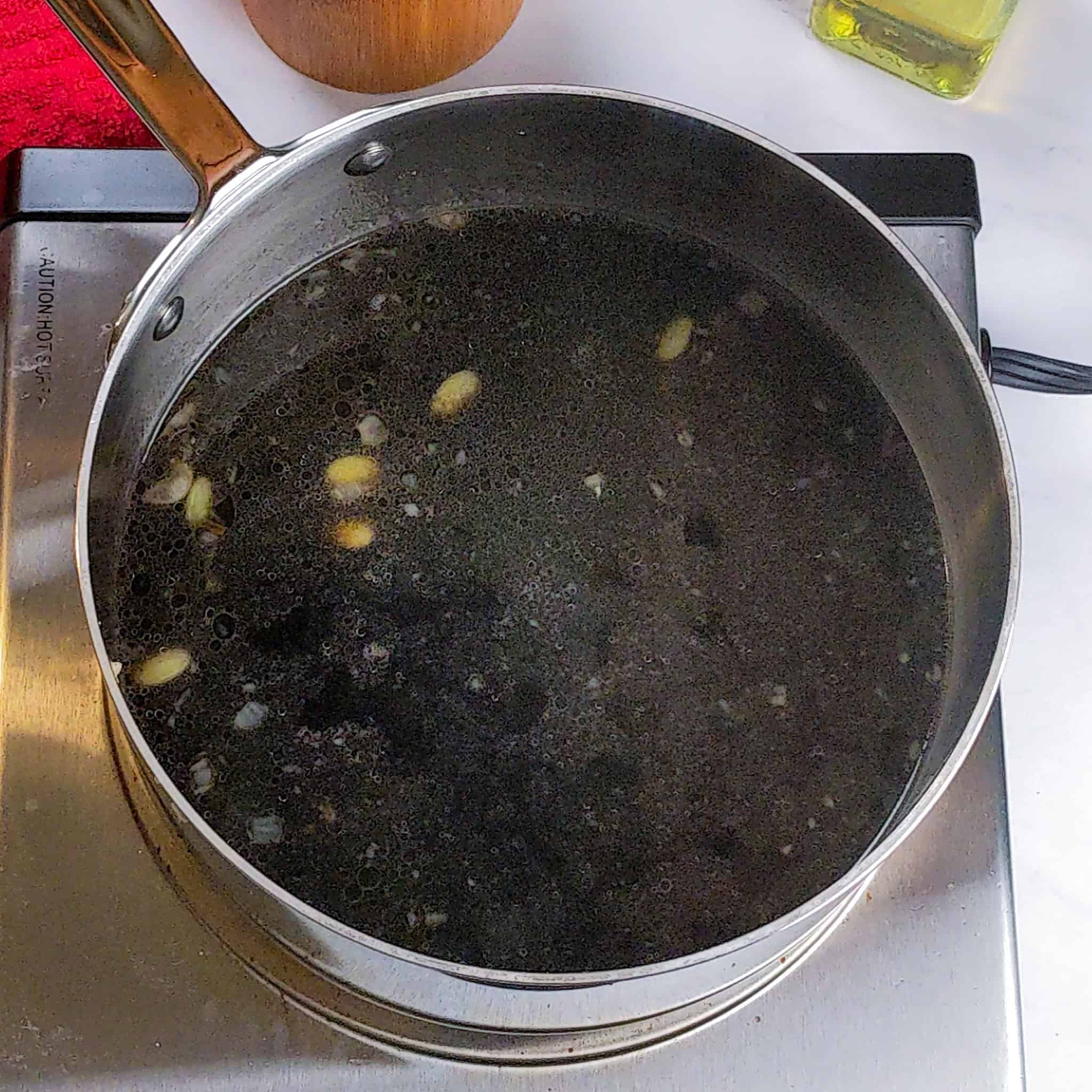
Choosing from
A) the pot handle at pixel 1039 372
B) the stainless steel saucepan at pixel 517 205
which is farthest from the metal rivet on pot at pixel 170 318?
the pot handle at pixel 1039 372

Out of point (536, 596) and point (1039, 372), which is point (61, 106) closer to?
point (536, 596)

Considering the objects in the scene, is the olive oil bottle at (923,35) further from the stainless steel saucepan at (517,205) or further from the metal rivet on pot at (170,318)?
the metal rivet on pot at (170,318)

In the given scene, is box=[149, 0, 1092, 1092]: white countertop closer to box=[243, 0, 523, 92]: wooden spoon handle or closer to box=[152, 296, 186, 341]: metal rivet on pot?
box=[243, 0, 523, 92]: wooden spoon handle

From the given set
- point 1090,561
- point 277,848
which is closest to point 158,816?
point 277,848

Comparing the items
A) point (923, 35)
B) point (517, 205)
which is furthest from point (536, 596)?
point (923, 35)

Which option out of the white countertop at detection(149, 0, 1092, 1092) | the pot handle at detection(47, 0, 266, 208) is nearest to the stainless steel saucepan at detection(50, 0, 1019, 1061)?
the pot handle at detection(47, 0, 266, 208)

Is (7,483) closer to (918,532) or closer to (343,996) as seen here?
(343,996)
